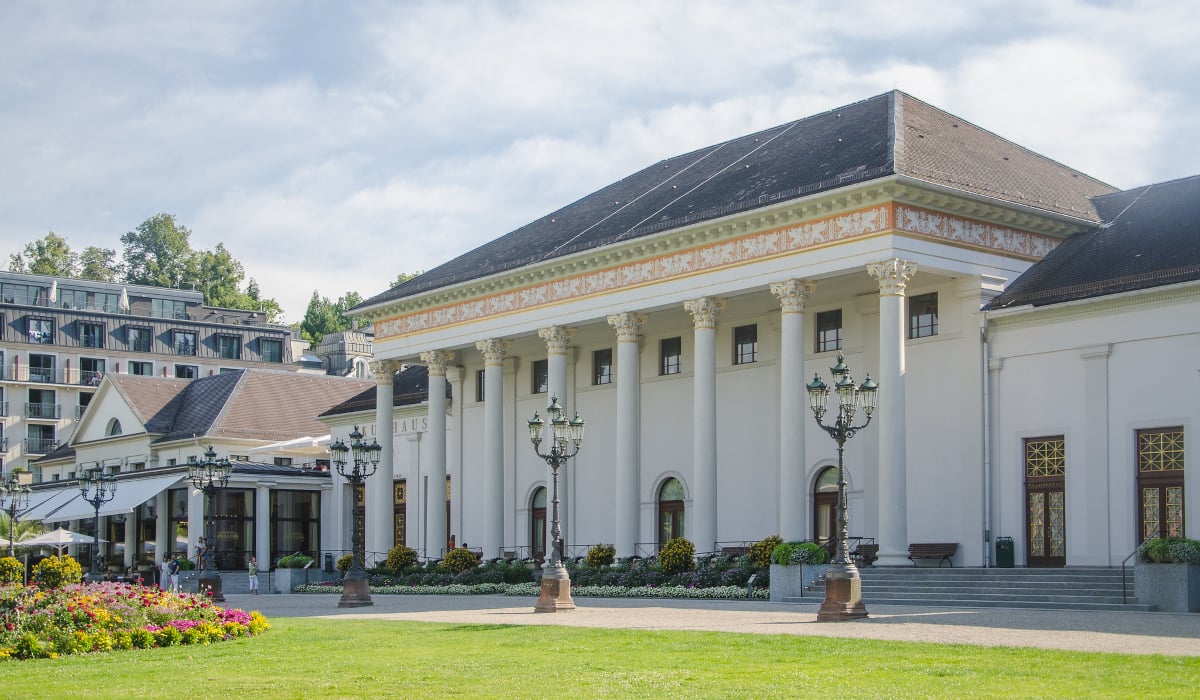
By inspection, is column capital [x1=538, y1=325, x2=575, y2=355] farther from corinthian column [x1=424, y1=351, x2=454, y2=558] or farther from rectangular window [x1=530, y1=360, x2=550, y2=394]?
corinthian column [x1=424, y1=351, x2=454, y2=558]

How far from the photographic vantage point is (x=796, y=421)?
38.3 meters

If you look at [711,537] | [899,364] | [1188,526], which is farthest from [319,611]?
[1188,526]

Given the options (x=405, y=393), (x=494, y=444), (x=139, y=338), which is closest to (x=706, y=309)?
(x=494, y=444)

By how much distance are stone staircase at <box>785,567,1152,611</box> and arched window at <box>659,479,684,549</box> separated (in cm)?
1257

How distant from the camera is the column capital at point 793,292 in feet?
127

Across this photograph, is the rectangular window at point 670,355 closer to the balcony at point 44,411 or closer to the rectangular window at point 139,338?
the balcony at point 44,411

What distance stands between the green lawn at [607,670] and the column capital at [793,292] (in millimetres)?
17067

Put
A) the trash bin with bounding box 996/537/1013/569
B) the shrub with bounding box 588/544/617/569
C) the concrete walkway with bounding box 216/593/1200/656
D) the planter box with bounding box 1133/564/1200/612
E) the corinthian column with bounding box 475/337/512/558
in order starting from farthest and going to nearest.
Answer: the corinthian column with bounding box 475/337/512/558
the shrub with bounding box 588/544/617/569
the trash bin with bounding box 996/537/1013/569
the planter box with bounding box 1133/564/1200/612
the concrete walkway with bounding box 216/593/1200/656

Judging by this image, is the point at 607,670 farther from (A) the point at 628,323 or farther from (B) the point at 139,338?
(B) the point at 139,338

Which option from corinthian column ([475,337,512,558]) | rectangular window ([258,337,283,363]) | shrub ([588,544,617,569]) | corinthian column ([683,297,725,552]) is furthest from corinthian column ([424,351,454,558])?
rectangular window ([258,337,283,363])

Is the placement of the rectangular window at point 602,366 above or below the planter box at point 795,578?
above

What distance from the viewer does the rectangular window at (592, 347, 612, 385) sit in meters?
50.2

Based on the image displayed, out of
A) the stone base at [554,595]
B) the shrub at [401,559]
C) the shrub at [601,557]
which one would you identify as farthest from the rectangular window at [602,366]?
the stone base at [554,595]

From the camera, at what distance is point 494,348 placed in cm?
4931
